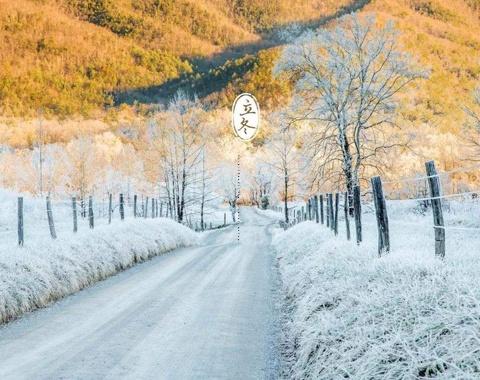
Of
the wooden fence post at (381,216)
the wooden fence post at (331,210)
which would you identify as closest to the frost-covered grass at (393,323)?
the wooden fence post at (381,216)

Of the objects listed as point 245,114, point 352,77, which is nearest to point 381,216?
point 245,114

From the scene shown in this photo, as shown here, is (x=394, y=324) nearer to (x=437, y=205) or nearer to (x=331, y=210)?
(x=437, y=205)

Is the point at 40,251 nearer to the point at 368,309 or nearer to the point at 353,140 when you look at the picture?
the point at 368,309

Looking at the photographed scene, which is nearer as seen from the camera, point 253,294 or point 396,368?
point 396,368

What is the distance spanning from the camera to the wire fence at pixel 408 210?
279 inches

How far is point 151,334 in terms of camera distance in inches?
283

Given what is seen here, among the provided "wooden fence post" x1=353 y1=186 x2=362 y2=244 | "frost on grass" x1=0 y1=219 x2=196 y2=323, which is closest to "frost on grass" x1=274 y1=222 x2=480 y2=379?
"wooden fence post" x1=353 y1=186 x2=362 y2=244

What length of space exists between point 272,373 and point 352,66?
19.7m

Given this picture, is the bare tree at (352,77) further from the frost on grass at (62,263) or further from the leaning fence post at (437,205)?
the leaning fence post at (437,205)

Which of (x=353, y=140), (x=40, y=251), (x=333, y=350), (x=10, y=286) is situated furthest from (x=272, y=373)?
(x=353, y=140)

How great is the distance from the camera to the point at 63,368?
5684 mm

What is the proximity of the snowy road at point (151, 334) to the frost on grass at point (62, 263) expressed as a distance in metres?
0.33

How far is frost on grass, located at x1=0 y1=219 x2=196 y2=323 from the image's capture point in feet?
29.5

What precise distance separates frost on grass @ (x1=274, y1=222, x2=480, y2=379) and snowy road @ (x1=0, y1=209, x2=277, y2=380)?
752mm
